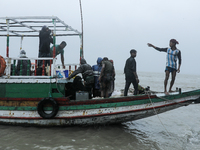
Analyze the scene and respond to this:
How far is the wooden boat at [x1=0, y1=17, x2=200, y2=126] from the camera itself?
4992 millimetres

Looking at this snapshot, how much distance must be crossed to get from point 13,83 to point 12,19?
→ 1.69 metres

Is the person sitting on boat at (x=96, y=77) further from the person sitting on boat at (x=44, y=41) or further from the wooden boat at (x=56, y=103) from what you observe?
the person sitting on boat at (x=44, y=41)

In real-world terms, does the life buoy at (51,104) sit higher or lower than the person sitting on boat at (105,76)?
lower

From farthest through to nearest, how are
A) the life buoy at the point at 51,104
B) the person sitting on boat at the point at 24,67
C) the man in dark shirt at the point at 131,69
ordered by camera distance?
the man in dark shirt at the point at 131,69 → the person sitting on boat at the point at 24,67 → the life buoy at the point at 51,104

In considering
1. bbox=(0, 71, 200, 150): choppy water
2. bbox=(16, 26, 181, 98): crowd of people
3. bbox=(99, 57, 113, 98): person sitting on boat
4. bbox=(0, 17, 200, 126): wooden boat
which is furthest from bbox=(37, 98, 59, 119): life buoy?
bbox=(99, 57, 113, 98): person sitting on boat

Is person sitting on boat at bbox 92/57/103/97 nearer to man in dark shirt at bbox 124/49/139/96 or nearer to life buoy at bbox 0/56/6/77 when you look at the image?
man in dark shirt at bbox 124/49/139/96

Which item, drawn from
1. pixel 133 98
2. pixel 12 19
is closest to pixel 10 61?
pixel 12 19

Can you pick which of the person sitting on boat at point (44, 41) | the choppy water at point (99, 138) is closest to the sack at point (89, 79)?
the choppy water at point (99, 138)

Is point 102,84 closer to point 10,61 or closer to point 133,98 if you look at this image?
point 133,98

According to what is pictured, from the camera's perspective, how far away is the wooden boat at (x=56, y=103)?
16.4 ft

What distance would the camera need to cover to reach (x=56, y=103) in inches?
196

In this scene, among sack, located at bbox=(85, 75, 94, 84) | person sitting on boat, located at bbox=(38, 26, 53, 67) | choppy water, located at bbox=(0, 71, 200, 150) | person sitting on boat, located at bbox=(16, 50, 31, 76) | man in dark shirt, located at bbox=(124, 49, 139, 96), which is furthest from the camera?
person sitting on boat, located at bbox=(38, 26, 53, 67)

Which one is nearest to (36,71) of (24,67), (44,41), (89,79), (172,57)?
(24,67)

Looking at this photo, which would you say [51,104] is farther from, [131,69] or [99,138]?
[131,69]
